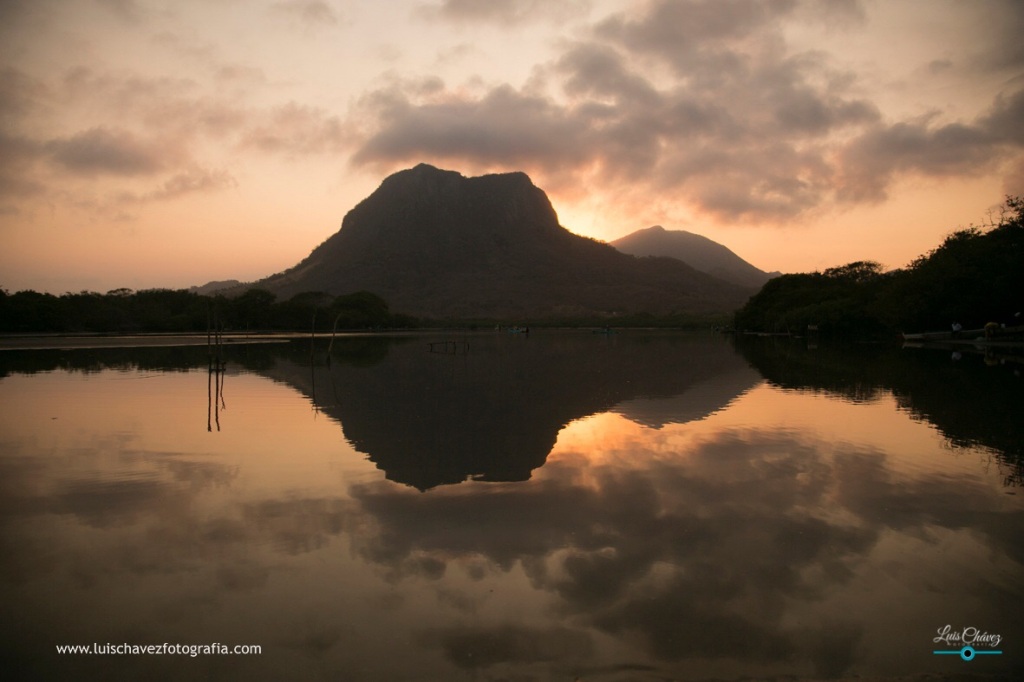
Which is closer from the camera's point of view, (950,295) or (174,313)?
(950,295)

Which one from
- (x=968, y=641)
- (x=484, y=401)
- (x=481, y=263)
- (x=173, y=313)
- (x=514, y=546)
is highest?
(x=481, y=263)

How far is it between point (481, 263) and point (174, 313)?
246ft

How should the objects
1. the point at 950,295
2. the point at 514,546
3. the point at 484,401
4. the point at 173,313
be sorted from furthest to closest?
the point at 173,313, the point at 950,295, the point at 484,401, the point at 514,546

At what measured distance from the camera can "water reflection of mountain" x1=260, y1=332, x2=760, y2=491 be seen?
12.2m

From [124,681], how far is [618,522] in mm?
5529

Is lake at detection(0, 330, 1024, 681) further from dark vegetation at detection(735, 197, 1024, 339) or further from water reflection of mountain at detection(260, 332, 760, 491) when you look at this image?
dark vegetation at detection(735, 197, 1024, 339)

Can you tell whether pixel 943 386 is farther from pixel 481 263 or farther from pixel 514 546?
pixel 481 263

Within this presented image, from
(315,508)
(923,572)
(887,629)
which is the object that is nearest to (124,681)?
(315,508)

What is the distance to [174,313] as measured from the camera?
348ft

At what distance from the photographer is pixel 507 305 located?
144 meters

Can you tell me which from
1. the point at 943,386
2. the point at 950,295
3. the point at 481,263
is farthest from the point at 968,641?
the point at 481,263

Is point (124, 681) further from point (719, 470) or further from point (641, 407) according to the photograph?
point (641, 407)

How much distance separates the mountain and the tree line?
80.6ft

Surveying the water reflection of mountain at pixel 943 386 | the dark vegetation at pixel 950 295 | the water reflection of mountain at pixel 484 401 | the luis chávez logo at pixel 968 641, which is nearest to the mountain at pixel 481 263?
the dark vegetation at pixel 950 295
